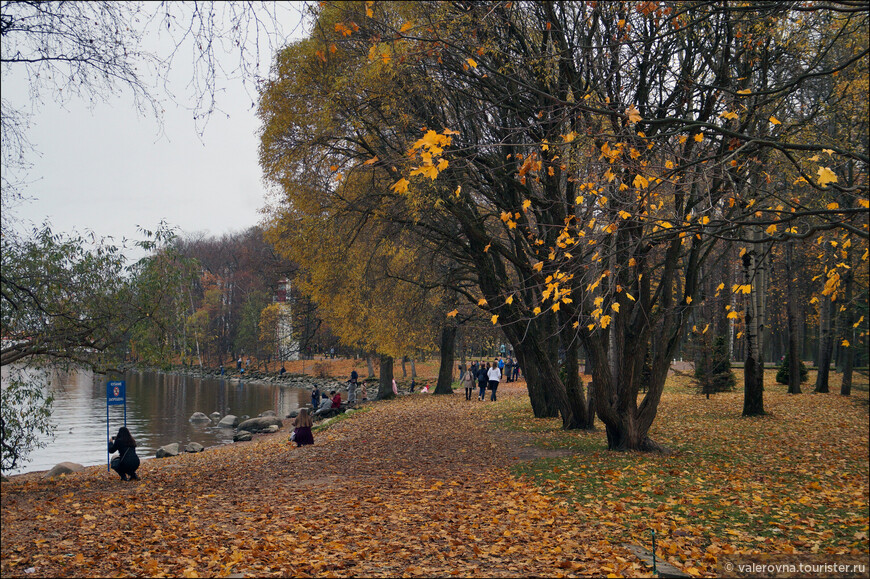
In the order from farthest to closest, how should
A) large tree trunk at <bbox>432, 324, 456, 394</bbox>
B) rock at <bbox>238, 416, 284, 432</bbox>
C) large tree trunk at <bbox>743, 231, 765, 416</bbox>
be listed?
1. large tree trunk at <bbox>432, 324, 456, 394</bbox>
2. rock at <bbox>238, 416, 284, 432</bbox>
3. large tree trunk at <bbox>743, 231, 765, 416</bbox>

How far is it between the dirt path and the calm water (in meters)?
3.65

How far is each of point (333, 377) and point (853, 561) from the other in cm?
5613

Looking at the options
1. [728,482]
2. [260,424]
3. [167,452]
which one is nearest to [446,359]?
[260,424]

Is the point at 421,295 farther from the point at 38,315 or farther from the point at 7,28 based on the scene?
the point at 7,28

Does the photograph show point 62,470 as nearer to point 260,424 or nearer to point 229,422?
point 260,424

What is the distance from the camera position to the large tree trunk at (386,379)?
35.7 metres

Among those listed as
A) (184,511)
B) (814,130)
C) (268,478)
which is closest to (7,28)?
(184,511)

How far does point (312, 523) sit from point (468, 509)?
209cm

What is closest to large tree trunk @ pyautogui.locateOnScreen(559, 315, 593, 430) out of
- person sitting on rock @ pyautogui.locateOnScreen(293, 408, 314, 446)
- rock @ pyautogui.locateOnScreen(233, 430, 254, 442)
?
person sitting on rock @ pyautogui.locateOnScreen(293, 408, 314, 446)

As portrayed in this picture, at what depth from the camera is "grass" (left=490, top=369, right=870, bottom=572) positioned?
7.00 m

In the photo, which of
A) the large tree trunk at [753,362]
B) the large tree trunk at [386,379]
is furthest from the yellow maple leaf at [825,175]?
the large tree trunk at [386,379]

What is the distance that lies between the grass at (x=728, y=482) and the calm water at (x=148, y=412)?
9885 mm

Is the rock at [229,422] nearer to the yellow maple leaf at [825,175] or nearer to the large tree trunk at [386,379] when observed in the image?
the large tree trunk at [386,379]

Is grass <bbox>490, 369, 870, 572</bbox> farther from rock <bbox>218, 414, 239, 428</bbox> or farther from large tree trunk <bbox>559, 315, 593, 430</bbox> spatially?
rock <bbox>218, 414, 239, 428</bbox>
